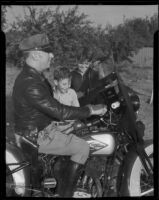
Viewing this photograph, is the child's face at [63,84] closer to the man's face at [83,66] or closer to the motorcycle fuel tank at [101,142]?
the man's face at [83,66]

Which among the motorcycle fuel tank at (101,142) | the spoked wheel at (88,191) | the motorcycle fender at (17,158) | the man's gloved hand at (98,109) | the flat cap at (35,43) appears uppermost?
the flat cap at (35,43)

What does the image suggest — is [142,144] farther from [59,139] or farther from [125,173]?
[59,139]

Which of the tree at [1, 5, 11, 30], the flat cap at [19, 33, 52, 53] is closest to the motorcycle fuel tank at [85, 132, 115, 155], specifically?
the flat cap at [19, 33, 52, 53]

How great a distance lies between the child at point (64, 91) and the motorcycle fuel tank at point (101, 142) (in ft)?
1.09

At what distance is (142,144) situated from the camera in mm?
3938

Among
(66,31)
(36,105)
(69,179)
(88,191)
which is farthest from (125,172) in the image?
(66,31)

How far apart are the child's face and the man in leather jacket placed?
0.08 metres

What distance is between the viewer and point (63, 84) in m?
3.76

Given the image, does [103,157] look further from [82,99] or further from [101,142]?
[82,99]

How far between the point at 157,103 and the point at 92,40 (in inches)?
33.5

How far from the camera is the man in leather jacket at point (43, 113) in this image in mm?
3688

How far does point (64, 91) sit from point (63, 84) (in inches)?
3.7

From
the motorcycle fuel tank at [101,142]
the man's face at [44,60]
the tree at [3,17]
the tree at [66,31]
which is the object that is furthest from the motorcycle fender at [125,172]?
the tree at [3,17]

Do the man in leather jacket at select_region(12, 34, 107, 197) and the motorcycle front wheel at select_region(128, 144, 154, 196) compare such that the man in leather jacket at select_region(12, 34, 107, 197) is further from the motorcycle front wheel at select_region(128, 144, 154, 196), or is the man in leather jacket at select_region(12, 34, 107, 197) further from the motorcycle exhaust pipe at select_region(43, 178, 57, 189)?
the motorcycle front wheel at select_region(128, 144, 154, 196)
